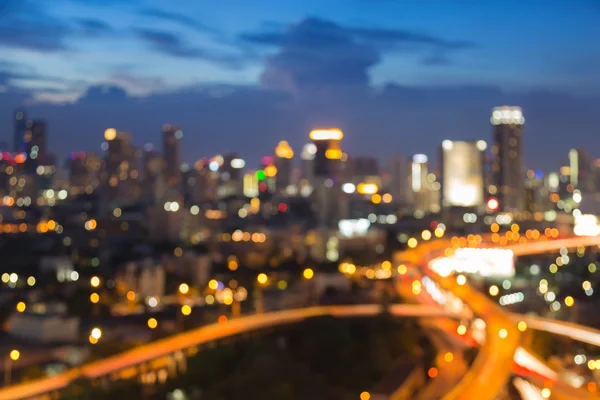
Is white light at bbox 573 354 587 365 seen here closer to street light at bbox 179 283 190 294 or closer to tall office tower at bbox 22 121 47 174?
street light at bbox 179 283 190 294

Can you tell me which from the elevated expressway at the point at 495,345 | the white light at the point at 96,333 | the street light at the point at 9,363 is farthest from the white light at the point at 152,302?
the elevated expressway at the point at 495,345

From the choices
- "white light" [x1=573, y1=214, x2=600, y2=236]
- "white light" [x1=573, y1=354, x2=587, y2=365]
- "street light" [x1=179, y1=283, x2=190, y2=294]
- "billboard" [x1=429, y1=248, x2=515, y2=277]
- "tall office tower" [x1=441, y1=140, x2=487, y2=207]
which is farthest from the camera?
"tall office tower" [x1=441, y1=140, x2=487, y2=207]

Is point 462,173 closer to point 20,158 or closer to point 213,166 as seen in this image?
point 213,166

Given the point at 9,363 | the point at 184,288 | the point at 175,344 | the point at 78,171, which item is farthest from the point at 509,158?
the point at 9,363

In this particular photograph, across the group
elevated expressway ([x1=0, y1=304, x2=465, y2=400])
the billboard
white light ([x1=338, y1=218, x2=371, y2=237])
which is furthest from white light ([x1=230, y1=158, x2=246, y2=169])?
elevated expressway ([x1=0, y1=304, x2=465, y2=400])

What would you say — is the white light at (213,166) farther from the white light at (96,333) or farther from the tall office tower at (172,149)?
the white light at (96,333)

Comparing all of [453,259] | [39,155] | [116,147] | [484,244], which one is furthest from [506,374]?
[39,155]
